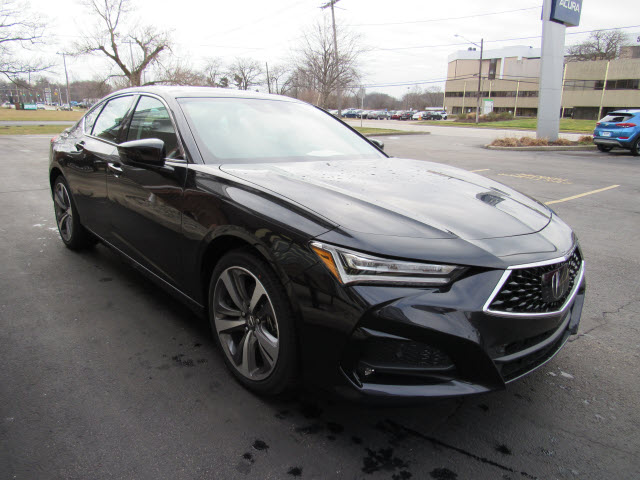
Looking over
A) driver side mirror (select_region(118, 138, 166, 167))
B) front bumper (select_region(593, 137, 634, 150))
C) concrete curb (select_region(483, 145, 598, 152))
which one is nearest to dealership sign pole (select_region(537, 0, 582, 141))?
concrete curb (select_region(483, 145, 598, 152))

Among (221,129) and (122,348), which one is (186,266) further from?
(221,129)

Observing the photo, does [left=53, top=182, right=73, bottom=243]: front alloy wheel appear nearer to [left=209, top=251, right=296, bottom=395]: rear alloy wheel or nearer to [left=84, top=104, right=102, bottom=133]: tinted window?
[left=84, top=104, right=102, bottom=133]: tinted window

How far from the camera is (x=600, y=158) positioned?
15398 mm

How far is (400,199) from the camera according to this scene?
234cm

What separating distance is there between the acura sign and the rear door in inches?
734

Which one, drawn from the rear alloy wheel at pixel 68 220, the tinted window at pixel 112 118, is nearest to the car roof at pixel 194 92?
the tinted window at pixel 112 118

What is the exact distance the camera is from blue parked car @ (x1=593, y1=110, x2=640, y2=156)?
52.6 feet

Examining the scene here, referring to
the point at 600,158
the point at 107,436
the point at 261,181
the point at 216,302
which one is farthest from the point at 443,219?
the point at 600,158

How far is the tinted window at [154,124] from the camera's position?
9.65ft

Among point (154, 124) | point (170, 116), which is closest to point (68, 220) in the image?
point (154, 124)

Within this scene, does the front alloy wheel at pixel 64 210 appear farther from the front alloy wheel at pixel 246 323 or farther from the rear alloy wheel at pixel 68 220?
the front alloy wheel at pixel 246 323

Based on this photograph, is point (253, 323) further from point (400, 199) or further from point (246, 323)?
point (400, 199)

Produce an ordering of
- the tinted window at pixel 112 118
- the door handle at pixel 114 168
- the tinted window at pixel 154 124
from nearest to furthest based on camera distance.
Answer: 1. the tinted window at pixel 154 124
2. the door handle at pixel 114 168
3. the tinted window at pixel 112 118

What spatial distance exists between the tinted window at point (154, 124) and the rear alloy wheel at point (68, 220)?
4.57 feet
